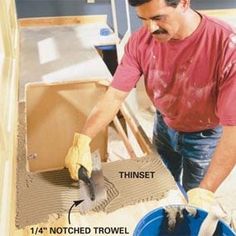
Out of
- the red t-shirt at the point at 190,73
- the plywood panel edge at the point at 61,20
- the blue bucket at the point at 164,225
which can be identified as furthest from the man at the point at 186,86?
the plywood panel edge at the point at 61,20

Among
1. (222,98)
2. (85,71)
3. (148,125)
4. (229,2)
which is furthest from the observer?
(229,2)

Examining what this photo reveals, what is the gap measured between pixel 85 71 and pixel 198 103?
1.17m

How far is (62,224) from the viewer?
1.01 m

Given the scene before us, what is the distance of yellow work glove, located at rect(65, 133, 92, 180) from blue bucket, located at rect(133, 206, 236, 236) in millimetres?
371

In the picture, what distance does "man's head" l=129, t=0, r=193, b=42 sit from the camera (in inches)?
41.5

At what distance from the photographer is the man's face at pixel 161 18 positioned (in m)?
1.05

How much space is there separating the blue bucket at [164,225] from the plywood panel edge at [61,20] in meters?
2.80

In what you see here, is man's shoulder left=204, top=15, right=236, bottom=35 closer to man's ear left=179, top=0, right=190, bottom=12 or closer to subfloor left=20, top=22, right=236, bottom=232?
man's ear left=179, top=0, right=190, bottom=12

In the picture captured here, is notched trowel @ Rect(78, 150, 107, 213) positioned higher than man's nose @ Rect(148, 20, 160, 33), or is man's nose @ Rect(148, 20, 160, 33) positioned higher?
man's nose @ Rect(148, 20, 160, 33)

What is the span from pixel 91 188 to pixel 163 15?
1.98ft

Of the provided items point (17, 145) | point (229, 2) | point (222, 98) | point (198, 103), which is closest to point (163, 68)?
point (198, 103)

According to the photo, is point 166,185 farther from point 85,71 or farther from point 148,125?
point 148,125

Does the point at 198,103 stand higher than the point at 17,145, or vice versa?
the point at 198,103

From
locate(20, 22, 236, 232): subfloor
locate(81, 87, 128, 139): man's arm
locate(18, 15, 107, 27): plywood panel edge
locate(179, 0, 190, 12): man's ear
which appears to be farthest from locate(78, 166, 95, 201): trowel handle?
locate(18, 15, 107, 27): plywood panel edge
